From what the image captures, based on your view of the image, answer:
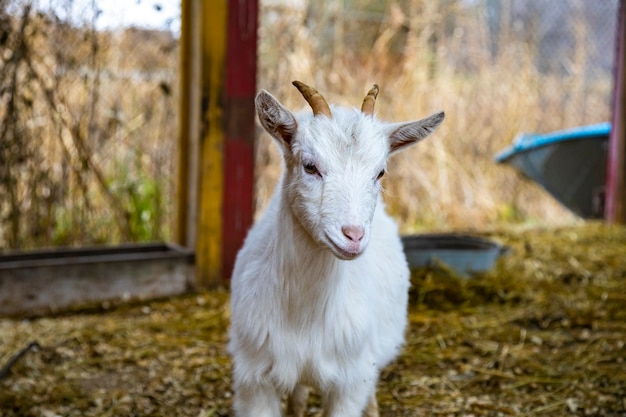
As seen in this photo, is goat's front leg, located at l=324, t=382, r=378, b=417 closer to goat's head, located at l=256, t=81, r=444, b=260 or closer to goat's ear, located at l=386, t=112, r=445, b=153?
goat's head, located at l=256, t=81, r=444, b=260

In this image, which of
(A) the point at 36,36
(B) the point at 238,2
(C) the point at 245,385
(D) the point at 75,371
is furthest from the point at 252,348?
(A) the point at 36,36

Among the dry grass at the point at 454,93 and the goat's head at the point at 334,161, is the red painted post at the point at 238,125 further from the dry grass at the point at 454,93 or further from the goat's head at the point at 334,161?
the goat's head at the point at 334,161

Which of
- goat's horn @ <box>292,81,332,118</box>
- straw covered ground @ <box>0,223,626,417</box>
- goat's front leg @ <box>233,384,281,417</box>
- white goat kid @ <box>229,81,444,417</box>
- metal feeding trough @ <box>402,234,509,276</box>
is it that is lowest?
straw covered ground @ <box>0,223,626,417</box>

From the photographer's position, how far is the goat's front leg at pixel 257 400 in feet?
8.62

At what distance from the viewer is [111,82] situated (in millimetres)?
5754

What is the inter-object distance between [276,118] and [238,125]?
8.87 ft

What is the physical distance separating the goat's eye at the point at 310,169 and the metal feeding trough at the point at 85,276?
9.17ft

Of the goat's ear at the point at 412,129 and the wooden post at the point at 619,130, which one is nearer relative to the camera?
the goat's ear at the point at 412,129

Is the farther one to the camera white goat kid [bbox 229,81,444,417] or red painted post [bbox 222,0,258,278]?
red painted post [bbox 222,0,258,278]

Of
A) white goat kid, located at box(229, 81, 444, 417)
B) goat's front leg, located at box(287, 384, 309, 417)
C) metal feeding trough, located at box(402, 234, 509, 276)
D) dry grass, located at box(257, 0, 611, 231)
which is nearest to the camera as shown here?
white goat kid, located at box(229, 81, 444, 417)

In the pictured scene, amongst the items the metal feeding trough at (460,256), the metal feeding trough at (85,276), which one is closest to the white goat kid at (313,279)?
the metal feeding trough at (85,276)

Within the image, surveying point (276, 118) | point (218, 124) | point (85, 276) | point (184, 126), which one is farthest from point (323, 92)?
point (276, 118)

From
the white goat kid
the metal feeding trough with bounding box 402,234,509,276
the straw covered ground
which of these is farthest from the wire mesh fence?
the white goat kid

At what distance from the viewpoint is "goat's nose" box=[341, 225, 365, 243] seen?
2225 mm
